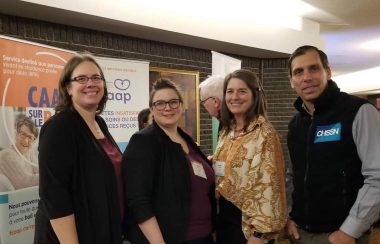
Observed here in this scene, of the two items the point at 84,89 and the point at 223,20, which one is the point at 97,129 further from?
the point at 223,20

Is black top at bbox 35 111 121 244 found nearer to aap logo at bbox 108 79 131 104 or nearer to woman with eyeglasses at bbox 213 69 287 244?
woman with eyeglasses at bbox 213 69 287 244

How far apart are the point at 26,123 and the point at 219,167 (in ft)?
5.05

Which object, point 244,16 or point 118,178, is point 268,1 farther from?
point 118,178

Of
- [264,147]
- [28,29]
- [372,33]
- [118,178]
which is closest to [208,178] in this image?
[264,147]

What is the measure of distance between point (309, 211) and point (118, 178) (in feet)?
3.18

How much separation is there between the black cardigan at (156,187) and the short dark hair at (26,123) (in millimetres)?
1262

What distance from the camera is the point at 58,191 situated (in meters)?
1.49

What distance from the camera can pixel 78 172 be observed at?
156 centimetres

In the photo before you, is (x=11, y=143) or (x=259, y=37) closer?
(x=11, y=143)

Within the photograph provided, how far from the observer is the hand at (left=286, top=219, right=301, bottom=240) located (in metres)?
1.96

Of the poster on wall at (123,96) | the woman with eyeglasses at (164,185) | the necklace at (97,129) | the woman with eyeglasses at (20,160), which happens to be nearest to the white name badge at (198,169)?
the woman with eyeglasses at (164,185)

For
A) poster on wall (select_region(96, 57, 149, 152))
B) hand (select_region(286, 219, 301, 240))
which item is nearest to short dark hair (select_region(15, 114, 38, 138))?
poster on wall (select_region(96, 57, 149, 152))

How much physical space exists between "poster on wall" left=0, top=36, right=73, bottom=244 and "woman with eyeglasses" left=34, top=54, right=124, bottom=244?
1032 mm

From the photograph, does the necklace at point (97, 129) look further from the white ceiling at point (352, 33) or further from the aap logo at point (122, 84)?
the white ceiling at point (352, 33)
